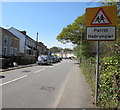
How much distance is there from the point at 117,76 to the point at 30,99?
143 inches

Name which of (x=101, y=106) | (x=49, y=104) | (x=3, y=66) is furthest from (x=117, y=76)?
(x=3, y=66)

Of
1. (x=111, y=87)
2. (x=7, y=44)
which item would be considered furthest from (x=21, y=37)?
(x=111, y=87)

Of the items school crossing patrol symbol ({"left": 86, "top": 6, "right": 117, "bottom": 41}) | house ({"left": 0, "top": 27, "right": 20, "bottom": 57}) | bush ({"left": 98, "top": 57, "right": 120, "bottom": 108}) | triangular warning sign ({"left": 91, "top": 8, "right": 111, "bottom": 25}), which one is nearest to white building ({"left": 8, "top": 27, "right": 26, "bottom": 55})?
house ({"left": 0, "top": 27, "right": 20, "bottom": 57})

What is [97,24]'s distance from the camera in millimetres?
4195

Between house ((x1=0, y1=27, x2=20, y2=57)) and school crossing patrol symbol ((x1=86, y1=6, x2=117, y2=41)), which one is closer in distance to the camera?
school crossing patrol symbol ((x1=86, y1=6, x2=117, y2=41))

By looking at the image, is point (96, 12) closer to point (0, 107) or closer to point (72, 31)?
point (0, 107)

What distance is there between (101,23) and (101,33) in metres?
0.31

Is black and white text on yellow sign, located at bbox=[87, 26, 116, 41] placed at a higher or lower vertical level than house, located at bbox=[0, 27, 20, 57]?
lower

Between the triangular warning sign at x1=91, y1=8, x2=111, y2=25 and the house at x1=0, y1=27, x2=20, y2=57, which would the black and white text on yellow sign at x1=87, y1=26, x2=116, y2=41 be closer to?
the triangular warning sign at x1=91, y1=8, x2=111, y2=25

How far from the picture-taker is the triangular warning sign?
13.4ft

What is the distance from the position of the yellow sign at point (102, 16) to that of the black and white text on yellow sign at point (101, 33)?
0.41 ft

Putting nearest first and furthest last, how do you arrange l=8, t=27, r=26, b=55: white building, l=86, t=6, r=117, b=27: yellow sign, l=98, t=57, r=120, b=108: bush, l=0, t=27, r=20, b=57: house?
1. l=98, t=57, r=120, b=108: bush
2. l=86, t=6, r=117, b=27: yellow sign
3. l=0, t=27, r=20, b=57: house
4. l=8, t=27, r=26, b=55: white building

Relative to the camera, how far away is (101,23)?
4156mm

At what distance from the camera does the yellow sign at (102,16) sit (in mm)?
4027
